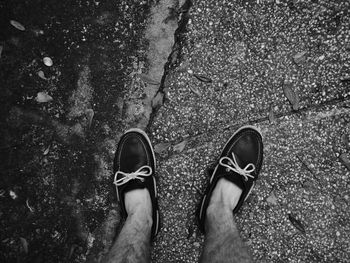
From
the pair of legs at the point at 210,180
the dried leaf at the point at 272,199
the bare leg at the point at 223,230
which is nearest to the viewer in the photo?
the bare leg at the point at 223,230

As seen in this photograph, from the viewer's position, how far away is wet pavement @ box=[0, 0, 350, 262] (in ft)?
8.20

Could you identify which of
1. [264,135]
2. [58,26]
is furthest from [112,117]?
[264,135]

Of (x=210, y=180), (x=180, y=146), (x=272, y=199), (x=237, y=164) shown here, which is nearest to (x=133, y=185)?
(x=180, y=146)

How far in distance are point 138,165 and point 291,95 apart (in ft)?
4.00

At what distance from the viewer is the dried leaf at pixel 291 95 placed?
250 cm

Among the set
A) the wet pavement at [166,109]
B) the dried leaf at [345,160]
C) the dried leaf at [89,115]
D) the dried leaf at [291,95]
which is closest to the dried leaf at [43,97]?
the wet pavement at [166,109]

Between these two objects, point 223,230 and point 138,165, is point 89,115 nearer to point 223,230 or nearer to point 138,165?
point 138,165

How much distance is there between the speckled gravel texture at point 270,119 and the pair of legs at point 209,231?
0.53 feet

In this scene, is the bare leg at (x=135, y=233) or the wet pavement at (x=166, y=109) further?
the wet pavement at (x=166, y=109)

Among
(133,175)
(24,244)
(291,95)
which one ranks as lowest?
(24,244)

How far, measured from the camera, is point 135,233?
2.21 metres

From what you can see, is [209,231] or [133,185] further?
[133,185]

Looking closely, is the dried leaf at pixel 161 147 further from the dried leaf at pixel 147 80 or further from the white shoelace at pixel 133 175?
the dried leaf at pixel 147 80

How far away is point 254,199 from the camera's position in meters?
2.52
